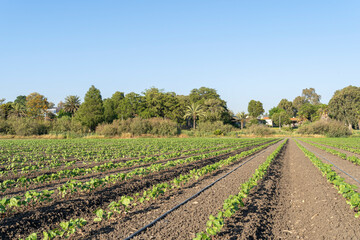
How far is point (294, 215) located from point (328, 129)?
2534 inches

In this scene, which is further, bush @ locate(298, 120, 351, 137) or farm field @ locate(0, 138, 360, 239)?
bush @ locate(298, 120, 351, 137)

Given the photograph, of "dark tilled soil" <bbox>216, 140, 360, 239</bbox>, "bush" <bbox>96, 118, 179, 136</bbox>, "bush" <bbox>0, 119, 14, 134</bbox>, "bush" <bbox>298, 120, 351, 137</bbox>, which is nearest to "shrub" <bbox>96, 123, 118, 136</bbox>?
"bush" <bbox>96, 118, 179, 136</bbox>

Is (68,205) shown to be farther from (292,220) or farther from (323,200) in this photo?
(323,200)

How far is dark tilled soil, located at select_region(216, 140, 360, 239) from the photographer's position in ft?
18.2

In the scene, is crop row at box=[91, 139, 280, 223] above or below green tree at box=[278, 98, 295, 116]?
below

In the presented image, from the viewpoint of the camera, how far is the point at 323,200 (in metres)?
8.05

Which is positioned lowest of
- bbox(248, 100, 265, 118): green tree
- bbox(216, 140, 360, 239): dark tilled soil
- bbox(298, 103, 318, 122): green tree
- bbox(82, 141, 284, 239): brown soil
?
bbox(216, 140, 360, 239): dark tilled soil

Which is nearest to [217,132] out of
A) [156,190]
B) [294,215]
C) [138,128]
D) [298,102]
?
[138,128]

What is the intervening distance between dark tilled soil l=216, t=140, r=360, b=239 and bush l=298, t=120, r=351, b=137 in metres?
58.3

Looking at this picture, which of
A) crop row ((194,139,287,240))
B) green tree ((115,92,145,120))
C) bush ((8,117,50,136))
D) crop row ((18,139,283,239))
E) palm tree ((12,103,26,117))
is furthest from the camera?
green tree ((115,92,145,120))

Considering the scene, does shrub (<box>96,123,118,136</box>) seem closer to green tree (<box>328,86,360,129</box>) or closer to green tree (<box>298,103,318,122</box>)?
green tree (<box>328,86,360,129</box>)

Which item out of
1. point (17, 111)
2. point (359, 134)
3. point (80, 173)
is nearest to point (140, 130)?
point (17, 111)

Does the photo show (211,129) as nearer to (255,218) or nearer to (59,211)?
(255,218)

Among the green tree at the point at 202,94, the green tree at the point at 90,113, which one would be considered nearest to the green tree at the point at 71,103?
the green tree at the point at 90,113
